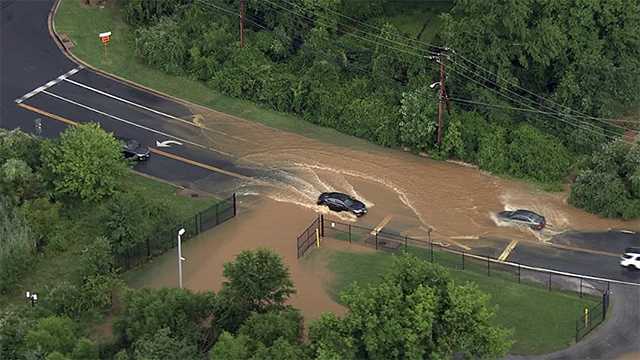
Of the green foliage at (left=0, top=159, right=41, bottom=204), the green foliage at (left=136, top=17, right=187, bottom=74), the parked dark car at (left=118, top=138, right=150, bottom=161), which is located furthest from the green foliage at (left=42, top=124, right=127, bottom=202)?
the green foliage at (left=136, top=17, right=187, bottom=74)

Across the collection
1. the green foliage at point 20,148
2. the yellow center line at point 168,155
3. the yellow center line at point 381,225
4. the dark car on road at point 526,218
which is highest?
the green foliage at point 20,148

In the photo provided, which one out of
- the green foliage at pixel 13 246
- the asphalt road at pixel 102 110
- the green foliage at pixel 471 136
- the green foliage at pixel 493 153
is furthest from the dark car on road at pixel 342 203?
the green foliage at pixel 13 246

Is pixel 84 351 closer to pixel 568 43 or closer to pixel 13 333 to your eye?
pixel 13 333

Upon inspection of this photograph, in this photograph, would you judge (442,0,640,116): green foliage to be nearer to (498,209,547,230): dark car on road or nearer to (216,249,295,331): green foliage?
(498,209,547,230): dark car on road

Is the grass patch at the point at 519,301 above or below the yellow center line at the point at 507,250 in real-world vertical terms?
below

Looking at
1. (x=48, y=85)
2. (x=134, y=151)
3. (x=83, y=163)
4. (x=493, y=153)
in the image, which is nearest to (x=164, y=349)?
(x=83, y=163)

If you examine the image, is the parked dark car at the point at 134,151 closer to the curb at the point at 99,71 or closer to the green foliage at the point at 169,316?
the curb at the point at 99,71

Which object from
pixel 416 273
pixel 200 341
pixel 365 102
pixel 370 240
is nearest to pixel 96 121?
pixel 365 102
